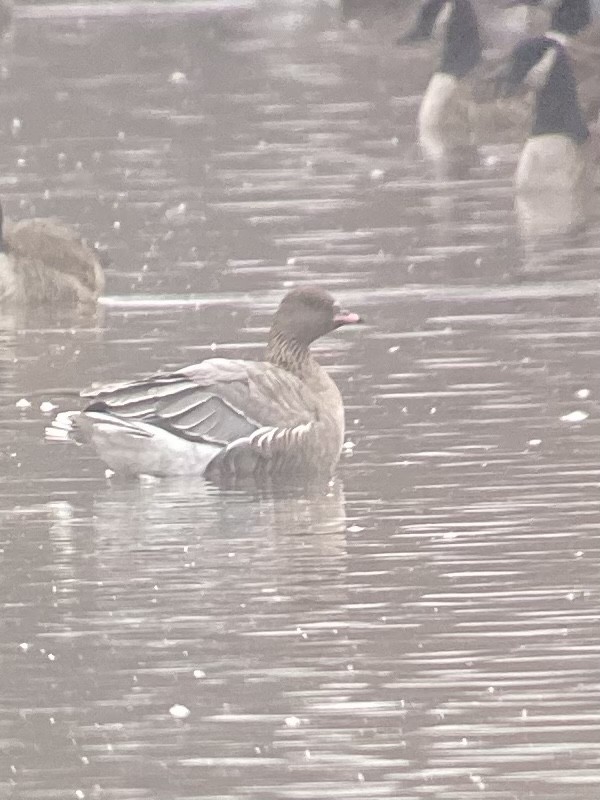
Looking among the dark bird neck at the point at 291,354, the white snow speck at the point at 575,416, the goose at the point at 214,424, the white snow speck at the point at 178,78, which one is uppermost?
the white snow speck at the point at 178,78

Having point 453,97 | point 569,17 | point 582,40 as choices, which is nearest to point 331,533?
point 453,97

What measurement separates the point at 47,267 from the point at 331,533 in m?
6.57

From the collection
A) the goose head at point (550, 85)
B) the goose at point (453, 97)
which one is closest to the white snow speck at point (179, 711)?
the goose head at point (550, 85)

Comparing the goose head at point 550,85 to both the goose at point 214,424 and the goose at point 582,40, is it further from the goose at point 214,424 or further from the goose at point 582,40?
the goose at point 214,424

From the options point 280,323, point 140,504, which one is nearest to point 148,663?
point 140,504

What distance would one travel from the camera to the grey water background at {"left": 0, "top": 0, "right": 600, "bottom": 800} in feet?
25.6

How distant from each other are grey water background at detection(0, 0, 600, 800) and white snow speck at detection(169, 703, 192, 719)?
0.07ft

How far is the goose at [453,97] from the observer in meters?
23.5

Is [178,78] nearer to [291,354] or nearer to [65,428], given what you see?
[291,354]

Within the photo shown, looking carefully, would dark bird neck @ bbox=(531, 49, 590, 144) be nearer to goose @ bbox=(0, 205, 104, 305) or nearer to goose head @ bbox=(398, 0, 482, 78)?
goose head @ bbox=(398, 0, 482, 78)

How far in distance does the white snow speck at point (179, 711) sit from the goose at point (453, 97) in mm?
14462

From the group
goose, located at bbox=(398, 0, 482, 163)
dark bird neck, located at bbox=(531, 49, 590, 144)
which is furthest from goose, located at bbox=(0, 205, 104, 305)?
goose, located at bbox=(398, 0, 482, 163)

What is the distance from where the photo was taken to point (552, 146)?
67.4 ft

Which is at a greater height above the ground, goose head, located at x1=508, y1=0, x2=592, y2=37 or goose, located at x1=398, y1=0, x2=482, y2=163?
goose head, located at x1=508, y1=0, x2=592, y2=37
